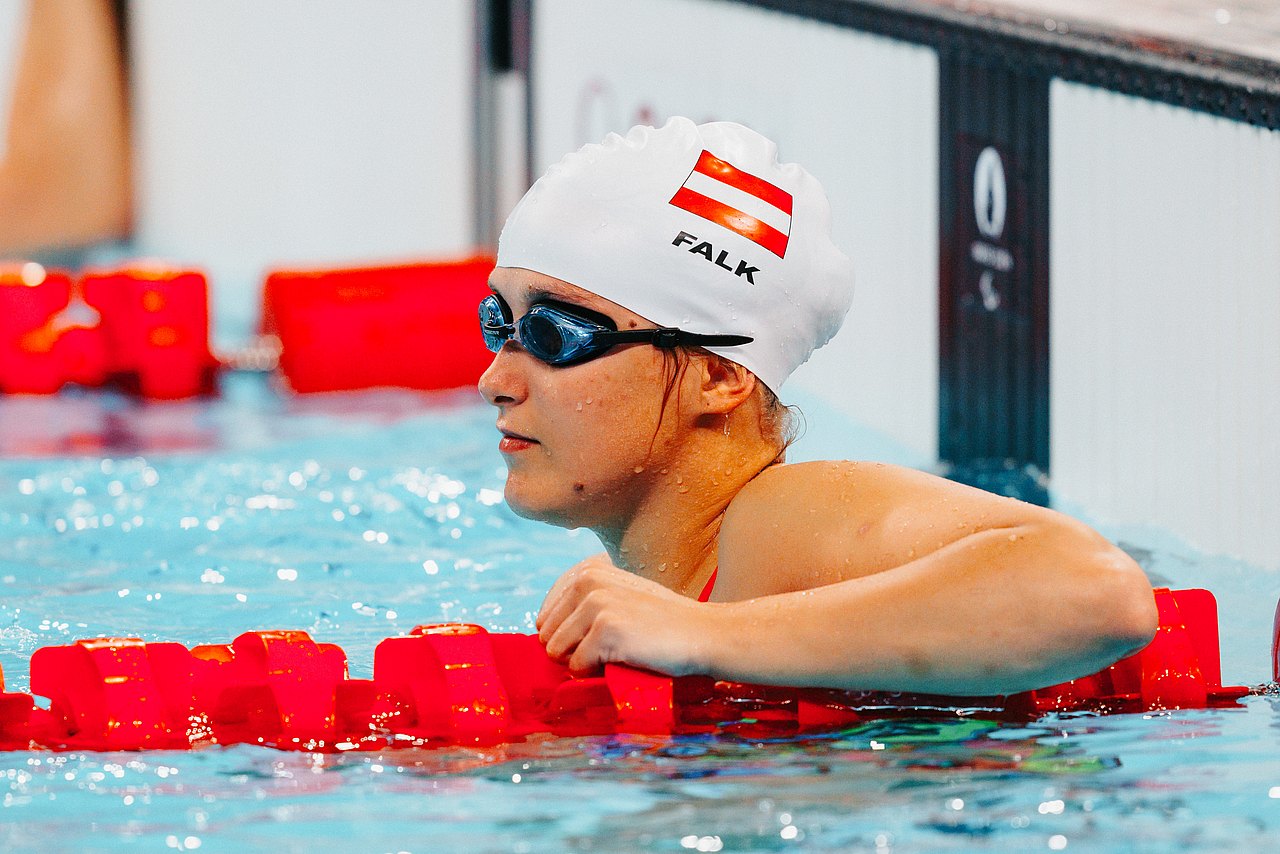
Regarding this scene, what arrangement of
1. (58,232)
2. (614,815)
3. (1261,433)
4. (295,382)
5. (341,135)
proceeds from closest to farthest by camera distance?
1. (614,815)
2. (1261,433)
3. (295,382)
4. (341,135)
5. (58,232)

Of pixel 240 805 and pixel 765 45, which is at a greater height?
pixel 765 45

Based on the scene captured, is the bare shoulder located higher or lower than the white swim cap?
lower

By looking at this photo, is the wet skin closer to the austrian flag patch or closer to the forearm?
the forearm

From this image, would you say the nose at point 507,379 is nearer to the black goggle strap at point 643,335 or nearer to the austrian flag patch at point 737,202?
the black goggle strap at point 643,335

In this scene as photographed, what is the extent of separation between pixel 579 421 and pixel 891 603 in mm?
589

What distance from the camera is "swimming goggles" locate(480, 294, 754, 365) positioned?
8.30ft

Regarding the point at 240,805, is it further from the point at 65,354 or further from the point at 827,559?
the point at 65,354

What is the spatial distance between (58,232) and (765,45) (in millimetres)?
8330

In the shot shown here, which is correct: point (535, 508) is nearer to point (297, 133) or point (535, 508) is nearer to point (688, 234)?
point (688, 234)

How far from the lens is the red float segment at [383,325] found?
9141 mm

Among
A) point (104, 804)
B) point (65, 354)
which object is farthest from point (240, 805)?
point (65, 354)

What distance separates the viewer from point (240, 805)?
6.54 ft

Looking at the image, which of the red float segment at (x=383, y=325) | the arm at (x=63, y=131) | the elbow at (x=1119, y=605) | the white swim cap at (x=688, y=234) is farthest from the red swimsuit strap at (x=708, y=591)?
the arm at (x=63, y=131)

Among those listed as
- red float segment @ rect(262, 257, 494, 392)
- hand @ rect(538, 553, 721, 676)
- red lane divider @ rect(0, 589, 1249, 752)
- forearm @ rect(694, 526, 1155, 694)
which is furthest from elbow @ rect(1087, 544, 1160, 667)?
red float segment @ rect(262, 257, 494, 392)
